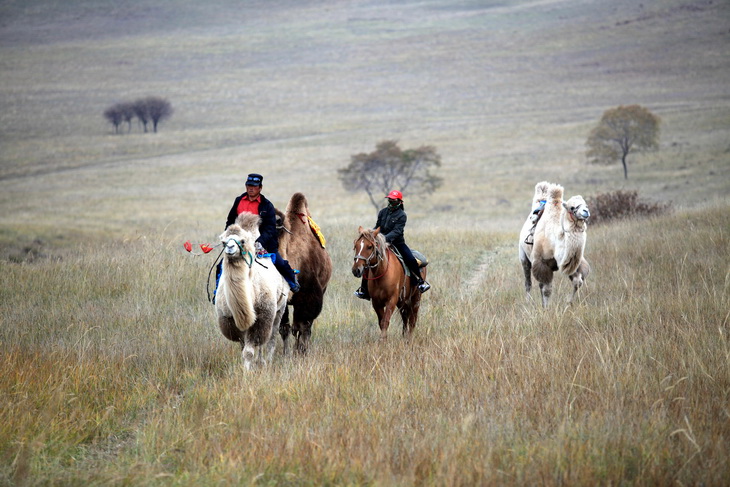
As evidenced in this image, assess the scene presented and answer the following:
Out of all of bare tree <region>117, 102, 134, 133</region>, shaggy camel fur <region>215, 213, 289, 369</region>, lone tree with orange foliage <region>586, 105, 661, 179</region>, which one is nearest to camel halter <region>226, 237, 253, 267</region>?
shaggy camel fur <region>215, 213, 289, 369</region>

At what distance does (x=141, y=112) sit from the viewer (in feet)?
266

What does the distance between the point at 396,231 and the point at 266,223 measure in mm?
1973

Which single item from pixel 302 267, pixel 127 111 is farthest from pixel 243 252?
pixel 127 111

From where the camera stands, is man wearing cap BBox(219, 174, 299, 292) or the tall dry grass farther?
man wearing cap BBox(219, 174, 299, 292)

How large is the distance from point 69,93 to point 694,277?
10792 cm

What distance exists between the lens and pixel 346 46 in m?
148

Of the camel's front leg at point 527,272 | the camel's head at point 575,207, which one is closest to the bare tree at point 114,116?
the camel's front leg at point 527,272

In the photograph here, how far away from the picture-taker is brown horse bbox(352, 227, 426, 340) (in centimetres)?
820

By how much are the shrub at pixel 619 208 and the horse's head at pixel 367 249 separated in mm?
15917

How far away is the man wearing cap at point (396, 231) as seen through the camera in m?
8.98

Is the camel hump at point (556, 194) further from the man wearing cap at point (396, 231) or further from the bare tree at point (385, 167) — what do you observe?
the bare tree at point (385, 167)

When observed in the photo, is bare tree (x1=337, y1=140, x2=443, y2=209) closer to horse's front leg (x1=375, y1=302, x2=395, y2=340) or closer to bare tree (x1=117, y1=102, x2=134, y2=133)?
horse's front leg (x1=375, y1=302, x2=395, y2=340)

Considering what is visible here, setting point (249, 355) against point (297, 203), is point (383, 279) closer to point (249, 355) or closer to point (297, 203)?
point (297, 203)

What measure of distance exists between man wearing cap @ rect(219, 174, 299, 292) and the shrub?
16963 mm
